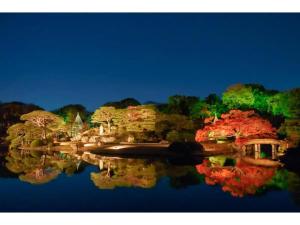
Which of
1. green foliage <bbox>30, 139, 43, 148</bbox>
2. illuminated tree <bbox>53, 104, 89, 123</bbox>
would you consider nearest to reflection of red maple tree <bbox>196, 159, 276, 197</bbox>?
green foliage <bbox>30, 139, 43, 148</bbox>

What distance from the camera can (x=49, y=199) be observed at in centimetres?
1391

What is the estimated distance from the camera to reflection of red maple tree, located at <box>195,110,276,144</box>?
93.9ft

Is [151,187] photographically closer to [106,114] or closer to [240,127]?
[240,127]

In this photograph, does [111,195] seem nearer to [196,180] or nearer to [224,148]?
[196,180]

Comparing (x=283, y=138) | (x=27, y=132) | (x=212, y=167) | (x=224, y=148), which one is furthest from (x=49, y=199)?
(x=27, y=132)

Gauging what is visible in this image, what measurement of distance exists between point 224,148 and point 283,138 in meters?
4.37

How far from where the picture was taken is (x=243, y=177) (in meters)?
17.4

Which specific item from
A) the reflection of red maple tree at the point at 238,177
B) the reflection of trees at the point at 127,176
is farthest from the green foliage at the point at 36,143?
the reflection of red maple tree at the point at 238,177

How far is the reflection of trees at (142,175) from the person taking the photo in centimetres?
1653

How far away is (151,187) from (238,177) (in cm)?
436

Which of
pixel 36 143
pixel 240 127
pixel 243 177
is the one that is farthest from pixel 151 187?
pixel 36 143

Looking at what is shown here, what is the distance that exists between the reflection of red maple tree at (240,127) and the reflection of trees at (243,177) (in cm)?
725

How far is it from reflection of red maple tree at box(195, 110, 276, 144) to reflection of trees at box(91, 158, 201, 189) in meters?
8.12

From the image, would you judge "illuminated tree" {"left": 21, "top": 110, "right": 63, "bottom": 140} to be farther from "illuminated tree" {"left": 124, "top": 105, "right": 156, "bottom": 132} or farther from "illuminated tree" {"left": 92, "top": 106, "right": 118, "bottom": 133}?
"illuminated tree" {"left": 124, "top": 105, "right": 156, "bottom": 132}
